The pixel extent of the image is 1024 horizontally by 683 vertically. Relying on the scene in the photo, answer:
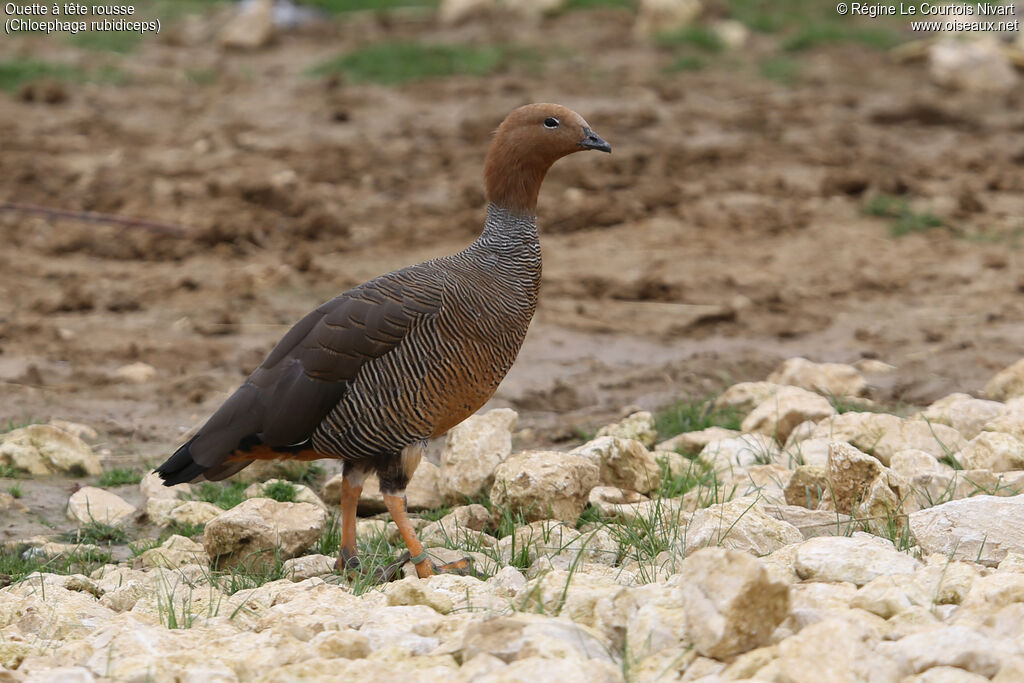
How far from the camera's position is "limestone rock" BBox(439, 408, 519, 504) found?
547cm

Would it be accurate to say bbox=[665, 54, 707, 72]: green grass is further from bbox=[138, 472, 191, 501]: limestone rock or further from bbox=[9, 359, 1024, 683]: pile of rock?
bbox=[138, 472, 191, 501]: limestone rock

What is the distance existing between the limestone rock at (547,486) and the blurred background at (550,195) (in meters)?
1.51

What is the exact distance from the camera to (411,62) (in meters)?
14.4

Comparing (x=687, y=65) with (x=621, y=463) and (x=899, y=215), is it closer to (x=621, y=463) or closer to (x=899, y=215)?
(x=899, y=215)

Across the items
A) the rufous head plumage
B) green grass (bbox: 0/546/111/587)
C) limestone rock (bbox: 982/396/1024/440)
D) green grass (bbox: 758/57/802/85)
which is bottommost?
green grass (bbox: 0/546/111/587)

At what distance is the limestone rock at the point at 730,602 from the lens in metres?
3.16

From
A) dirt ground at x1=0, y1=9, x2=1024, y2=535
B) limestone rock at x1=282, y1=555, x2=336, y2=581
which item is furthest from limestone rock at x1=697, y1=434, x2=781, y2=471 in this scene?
limestone rock at x1=282, y1=555, x2=336, y2=581

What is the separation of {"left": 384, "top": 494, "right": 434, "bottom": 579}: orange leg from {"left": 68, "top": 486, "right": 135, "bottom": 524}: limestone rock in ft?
4.45

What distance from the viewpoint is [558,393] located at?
729 centimetres

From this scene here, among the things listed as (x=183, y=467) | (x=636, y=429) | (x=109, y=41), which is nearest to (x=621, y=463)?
(x=636, y=429)

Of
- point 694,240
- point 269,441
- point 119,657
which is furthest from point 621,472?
point 694,240

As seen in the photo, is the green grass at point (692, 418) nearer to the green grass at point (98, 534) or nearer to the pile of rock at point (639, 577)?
the pile of rock at point (639, 577)

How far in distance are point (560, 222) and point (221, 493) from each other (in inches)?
186

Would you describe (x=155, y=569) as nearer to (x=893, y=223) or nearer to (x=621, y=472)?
(x=621, y=472)
